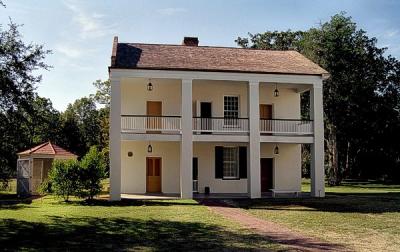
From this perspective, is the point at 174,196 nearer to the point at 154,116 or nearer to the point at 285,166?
the point at 154,116

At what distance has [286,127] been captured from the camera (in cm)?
2534

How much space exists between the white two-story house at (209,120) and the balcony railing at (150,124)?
5 centimetres

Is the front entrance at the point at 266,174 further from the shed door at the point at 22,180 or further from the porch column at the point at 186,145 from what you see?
the shed door at the point at 22,180

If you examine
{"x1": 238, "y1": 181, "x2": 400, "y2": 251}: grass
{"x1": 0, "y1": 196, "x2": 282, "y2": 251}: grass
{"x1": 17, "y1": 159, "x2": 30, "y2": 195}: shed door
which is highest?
{"x1": 17, "y1": 159, "x2": 30, "y2": 195}: shed door

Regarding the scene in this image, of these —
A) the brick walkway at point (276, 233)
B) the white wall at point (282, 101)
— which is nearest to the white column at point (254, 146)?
the white wall at point (282, 101)

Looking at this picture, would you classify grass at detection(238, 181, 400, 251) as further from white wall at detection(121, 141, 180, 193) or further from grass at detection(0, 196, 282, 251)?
white wall at detection(121, 141, 180, 193)

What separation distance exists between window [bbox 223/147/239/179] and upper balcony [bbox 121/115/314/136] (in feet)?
7.66

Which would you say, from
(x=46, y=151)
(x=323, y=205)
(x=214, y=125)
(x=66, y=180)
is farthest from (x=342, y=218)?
(x=46, y=151)

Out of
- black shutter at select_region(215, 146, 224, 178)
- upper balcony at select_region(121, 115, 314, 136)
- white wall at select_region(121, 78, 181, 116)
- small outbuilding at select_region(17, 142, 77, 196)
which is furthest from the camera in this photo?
small outbuilding at select_region(17, 142, 77, 196)

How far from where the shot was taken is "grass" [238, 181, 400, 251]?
1136 cm

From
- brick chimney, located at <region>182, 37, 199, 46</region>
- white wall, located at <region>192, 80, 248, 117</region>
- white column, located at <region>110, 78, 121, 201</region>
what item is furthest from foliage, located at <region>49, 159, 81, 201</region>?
brick chimney, located at <region>182, 37, 199, 46</region>

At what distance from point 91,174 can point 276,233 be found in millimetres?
11326

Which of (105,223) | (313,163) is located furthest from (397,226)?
(313,163)

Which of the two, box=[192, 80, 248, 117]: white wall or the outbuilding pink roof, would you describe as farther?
the outbuilding pink roof
